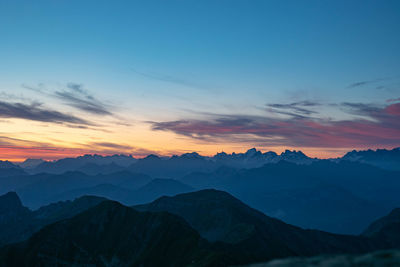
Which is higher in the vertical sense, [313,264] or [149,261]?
[313,264]

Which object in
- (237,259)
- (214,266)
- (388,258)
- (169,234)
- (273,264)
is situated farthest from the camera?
(169,234)

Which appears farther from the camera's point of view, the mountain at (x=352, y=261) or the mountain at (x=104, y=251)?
the mountain at (x=104, y=251)

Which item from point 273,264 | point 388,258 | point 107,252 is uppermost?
point 388,258

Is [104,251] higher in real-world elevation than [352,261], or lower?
lower

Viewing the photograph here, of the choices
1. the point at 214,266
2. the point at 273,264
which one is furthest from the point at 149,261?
the point at 273,264

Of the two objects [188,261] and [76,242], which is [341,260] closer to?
[188,261]

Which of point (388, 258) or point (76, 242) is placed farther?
point (76, 242)

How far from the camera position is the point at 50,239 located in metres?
178

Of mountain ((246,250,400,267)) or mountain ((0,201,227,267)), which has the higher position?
mountain ((246,250,400,267))

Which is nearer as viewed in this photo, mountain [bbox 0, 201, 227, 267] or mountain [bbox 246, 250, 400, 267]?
mountain [bbox 246, 250, 400, 267]

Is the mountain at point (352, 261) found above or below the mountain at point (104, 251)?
above

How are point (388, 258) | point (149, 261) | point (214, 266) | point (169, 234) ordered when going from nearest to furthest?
point (388, 258), point (214, 266), point (149, 261), point (169, 234)

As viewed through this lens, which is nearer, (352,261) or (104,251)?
(352,261)

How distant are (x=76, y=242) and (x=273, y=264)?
208498 mm
